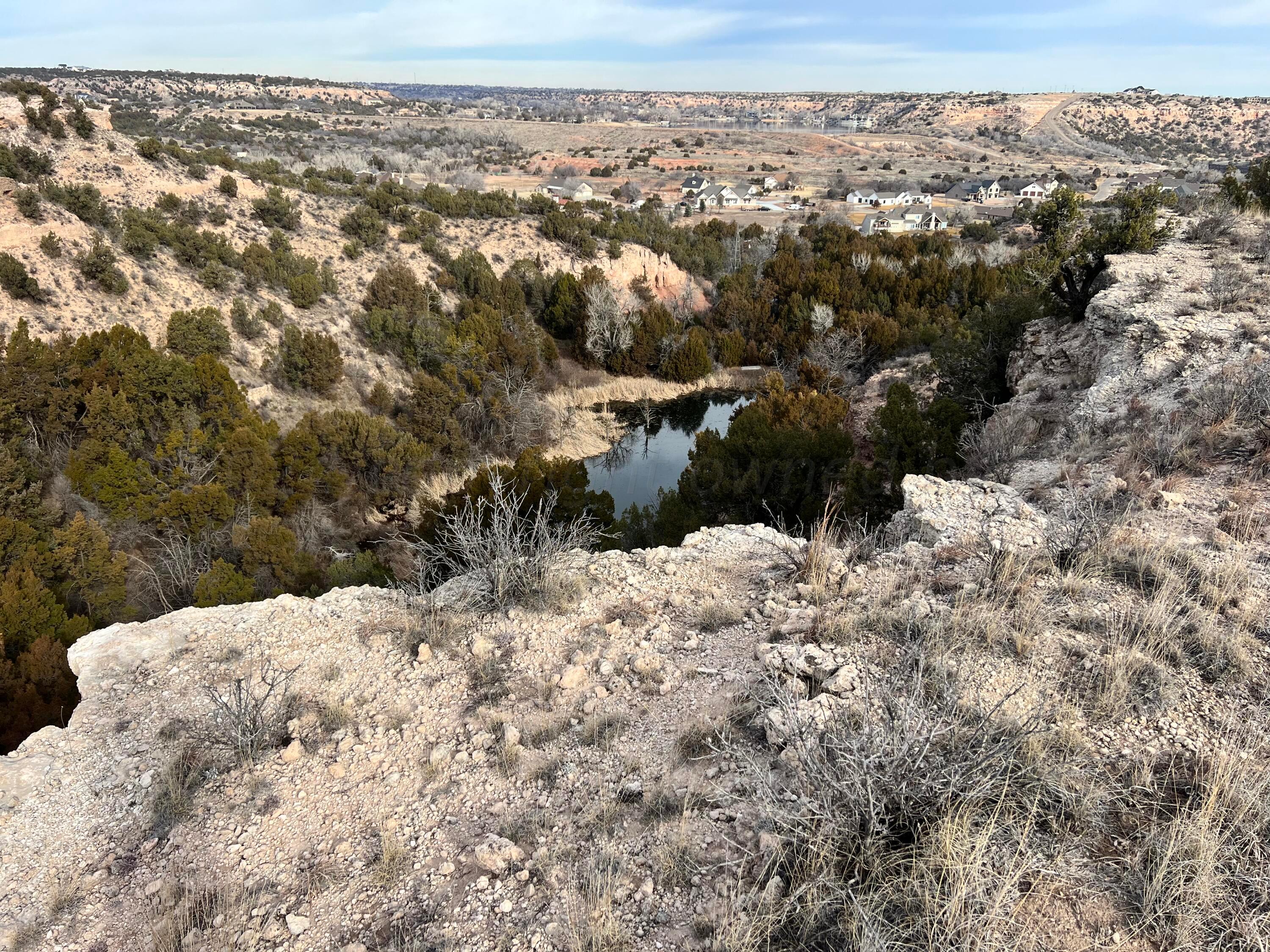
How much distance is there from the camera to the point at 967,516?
20.2ft

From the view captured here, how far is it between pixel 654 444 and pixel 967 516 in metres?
15.8

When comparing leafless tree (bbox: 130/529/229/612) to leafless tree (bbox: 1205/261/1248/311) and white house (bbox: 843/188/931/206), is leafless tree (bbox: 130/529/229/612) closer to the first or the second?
leafless tree (bbox: 1205/261/1248/311)

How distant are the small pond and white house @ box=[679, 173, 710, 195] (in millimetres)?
32442

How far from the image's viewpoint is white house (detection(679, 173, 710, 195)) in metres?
51.6

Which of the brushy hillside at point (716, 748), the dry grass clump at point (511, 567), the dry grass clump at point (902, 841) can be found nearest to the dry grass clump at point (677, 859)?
the brushy hillside at point (716, 748)

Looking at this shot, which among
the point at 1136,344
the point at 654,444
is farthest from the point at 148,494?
the point at 1136,344

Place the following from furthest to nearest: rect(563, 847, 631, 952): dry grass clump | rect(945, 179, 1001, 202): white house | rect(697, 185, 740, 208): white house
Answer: rect(945, 179, 1001, 202): white house → rect(697, 185, 740, 208): white house → rect(563, 847, 631, 952): dry grass clump

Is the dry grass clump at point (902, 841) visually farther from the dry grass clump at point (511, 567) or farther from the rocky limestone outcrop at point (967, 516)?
the dry grass clump at point (511, 567)

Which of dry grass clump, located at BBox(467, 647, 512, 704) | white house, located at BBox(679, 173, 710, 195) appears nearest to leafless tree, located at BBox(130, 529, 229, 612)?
dry grass clump, located at BBox(467, 647, 512, 704)

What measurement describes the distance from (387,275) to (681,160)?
51423mm

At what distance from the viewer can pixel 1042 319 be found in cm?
1386

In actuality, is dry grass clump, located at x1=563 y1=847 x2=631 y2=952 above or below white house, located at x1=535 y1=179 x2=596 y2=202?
below

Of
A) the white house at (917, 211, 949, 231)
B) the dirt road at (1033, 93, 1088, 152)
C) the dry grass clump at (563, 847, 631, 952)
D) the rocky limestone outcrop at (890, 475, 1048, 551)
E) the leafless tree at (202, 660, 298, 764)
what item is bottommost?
the leafless tree at (202, 660, 298, 764)

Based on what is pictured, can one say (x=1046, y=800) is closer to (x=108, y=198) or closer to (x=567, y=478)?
(x=567, y=478)
